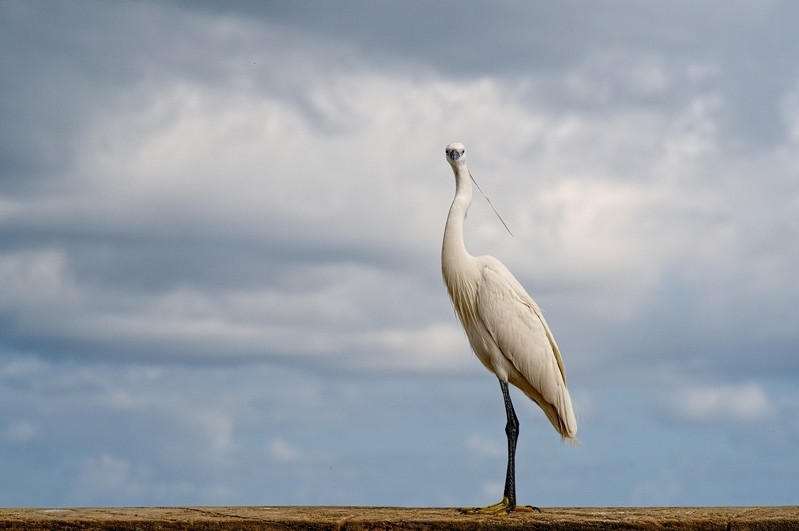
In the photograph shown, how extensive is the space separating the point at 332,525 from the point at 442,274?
2.41m

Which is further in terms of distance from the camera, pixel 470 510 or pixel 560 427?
pixel 560 427

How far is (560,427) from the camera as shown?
8.73 m

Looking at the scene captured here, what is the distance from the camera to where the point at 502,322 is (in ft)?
27.6

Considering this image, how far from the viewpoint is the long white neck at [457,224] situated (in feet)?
28.5

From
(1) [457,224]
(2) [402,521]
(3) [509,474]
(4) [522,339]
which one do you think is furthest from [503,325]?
(2) [402,521]

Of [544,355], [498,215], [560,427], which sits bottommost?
[560,427]

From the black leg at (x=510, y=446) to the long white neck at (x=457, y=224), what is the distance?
1113 mm

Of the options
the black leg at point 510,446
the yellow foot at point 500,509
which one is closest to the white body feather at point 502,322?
the black leg at point 510,446

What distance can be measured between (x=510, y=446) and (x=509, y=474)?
0.22 m

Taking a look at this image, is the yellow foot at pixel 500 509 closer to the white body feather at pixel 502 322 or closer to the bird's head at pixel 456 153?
the white body feather at pixel 502 322

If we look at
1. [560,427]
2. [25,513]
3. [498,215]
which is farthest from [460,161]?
[25,513]

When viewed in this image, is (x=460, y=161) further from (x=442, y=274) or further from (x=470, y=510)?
(x=470, y=510)

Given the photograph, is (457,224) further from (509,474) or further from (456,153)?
(509,474)

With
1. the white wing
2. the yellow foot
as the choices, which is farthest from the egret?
the yellow foot
